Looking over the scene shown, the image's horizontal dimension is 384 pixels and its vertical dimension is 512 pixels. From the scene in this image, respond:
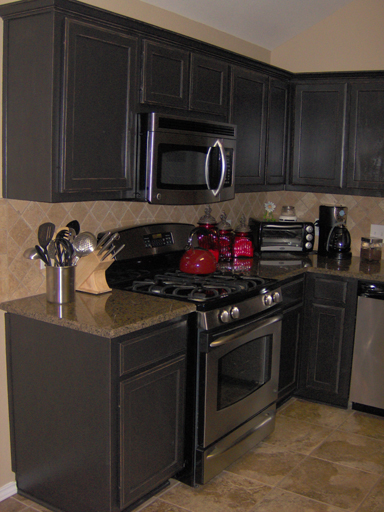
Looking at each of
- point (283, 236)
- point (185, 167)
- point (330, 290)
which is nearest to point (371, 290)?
point (330, 290)

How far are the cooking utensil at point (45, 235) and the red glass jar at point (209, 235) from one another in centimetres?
112

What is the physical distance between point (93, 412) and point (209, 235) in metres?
1.46

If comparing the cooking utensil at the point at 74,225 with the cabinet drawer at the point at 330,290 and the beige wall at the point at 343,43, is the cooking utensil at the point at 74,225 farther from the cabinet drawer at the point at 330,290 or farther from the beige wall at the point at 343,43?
the beige wall at the point at 343,43

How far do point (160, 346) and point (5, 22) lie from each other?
149 centimetres

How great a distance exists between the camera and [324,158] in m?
3.80

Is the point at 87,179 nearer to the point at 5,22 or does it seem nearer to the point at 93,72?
the point at 93,72

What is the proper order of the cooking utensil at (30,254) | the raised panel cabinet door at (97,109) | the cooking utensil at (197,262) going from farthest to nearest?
the cooking utensil at (197,262) < the cooking utensil at (30,254) < the raised panel cabinet door at (97,109)

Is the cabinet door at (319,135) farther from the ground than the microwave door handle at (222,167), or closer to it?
farther from the ground

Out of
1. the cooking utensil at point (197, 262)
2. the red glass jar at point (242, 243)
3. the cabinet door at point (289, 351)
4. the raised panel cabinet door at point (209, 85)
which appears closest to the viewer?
the raised panel cabinet door at point (209, 85)

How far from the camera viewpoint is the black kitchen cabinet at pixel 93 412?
85.5 inches

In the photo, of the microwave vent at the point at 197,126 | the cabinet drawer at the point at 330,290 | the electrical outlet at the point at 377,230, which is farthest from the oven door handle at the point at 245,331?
the electrical outlet at the point at 377,230

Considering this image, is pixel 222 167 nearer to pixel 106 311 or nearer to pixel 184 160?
pixel 184 160

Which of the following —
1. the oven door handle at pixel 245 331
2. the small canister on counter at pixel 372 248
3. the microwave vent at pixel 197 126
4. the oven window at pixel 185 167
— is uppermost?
the microwave vent at pixel 197 126

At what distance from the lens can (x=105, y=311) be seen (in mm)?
2309
